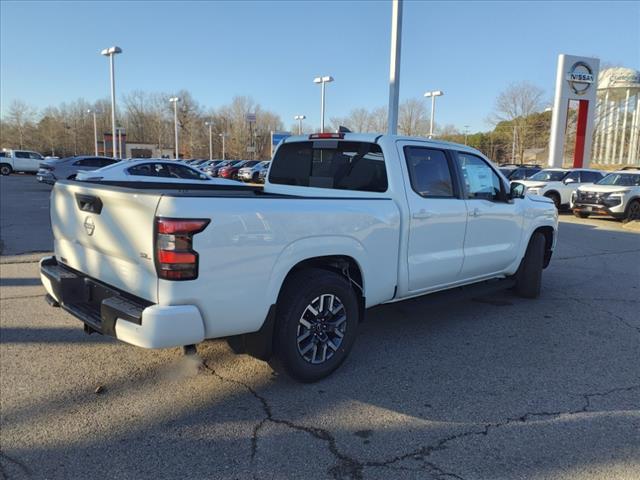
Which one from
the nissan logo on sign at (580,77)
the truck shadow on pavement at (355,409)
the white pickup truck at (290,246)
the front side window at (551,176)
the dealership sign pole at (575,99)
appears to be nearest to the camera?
the truck shadow on pavement at (355,409)

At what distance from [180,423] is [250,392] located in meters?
0.61

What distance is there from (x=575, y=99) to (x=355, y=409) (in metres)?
33.3

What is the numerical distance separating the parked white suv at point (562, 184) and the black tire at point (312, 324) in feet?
55.9

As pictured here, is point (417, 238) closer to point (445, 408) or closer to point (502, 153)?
point (445, 408)

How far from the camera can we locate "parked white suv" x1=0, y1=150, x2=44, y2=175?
1668 inches

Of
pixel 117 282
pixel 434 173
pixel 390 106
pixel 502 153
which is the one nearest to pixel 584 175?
pixel 390 106

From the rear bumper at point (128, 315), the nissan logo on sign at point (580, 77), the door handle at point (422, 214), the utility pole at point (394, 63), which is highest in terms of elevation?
the nissan logo on sign at point (580, 77)

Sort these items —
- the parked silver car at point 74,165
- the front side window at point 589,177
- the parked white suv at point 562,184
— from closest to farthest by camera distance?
the parked white suv at point 562,184
the front side window at point 589,177
the parked silver car at point 74,165

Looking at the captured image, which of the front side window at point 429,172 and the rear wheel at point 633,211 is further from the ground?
the front side window at point 429,172

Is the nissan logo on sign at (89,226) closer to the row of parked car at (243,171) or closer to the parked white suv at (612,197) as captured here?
the parked white suv at (612,197)

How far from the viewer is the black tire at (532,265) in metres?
6.40

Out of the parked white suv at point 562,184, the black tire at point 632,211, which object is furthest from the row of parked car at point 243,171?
the black tire at point 632,211

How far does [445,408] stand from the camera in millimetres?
3566

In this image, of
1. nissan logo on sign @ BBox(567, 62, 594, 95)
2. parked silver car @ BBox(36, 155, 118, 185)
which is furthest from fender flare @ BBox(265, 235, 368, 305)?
nissan logo on sign @ BBox(567, 62, 594, 95)
